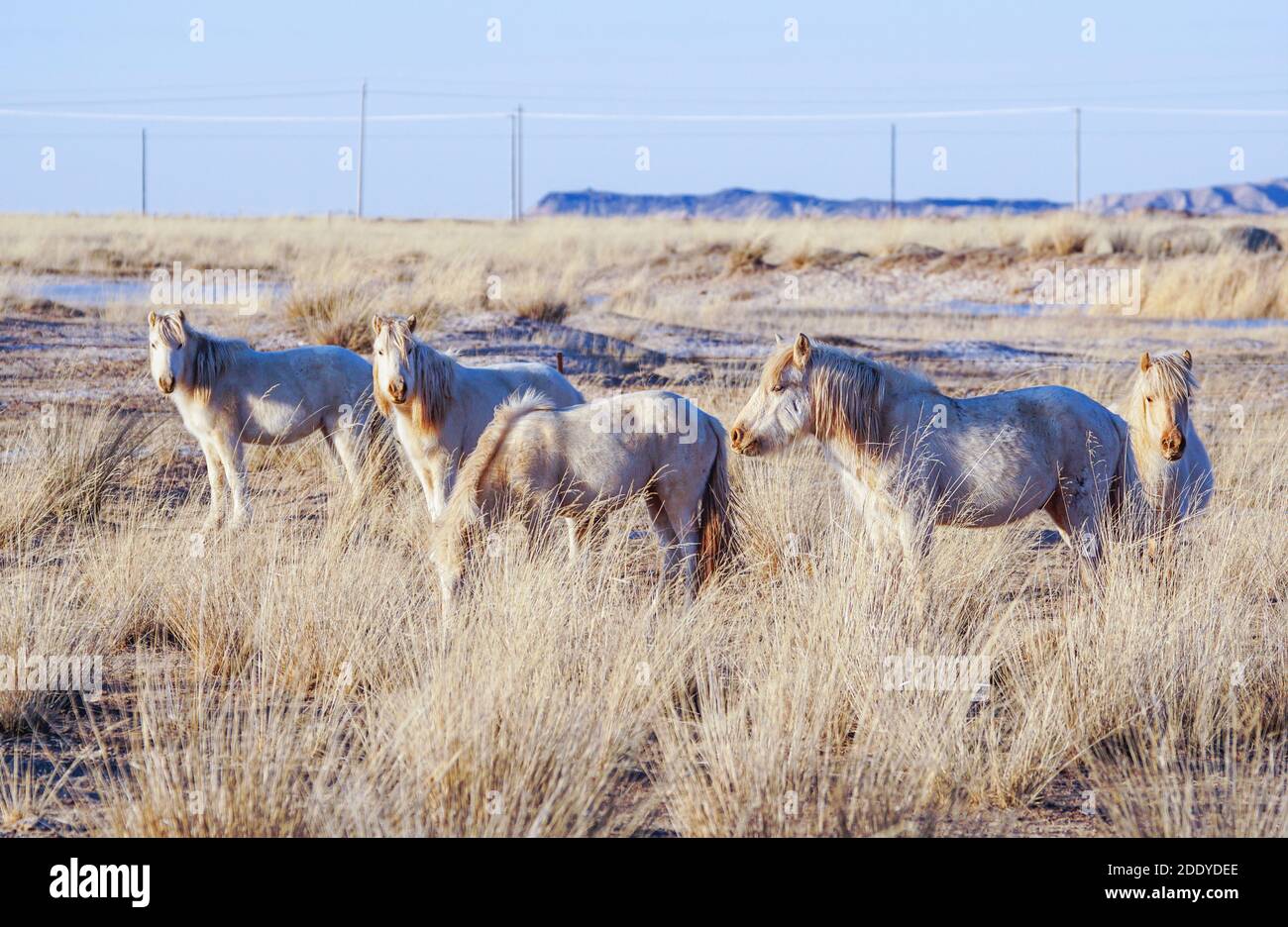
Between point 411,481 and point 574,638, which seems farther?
point 411,481

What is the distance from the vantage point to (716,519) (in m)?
7.27

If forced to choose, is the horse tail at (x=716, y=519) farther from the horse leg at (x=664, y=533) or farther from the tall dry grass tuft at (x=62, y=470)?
the tall dry grass tuft at (x=62, y=470)

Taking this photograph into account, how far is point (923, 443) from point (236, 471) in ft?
15.6

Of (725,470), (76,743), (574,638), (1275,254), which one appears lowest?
(76,743)

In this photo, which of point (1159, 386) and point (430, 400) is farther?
point (430, 400)

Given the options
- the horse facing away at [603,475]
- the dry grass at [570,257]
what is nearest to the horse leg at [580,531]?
the horse facing away at [603,475]

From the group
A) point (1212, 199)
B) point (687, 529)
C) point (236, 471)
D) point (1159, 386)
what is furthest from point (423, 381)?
point (1212, 199)

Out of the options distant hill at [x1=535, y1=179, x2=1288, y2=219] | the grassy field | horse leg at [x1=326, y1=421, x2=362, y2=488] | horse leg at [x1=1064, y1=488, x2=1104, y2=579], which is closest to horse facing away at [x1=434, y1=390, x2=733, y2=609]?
the grassy field

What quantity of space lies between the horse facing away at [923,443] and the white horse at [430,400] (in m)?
2.10

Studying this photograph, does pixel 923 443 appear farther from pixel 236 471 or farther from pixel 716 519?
pixel 236 471

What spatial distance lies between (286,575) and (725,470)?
7.82 ft
